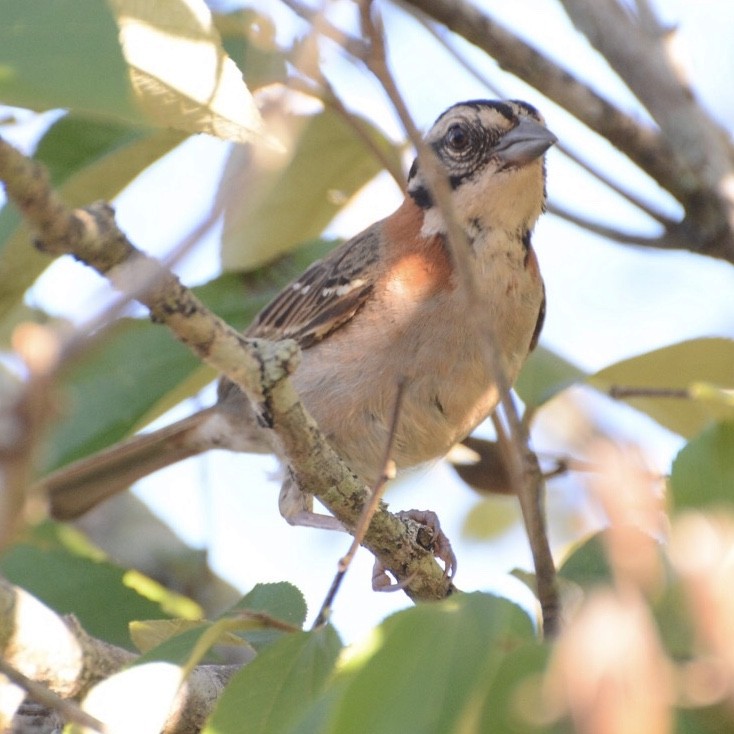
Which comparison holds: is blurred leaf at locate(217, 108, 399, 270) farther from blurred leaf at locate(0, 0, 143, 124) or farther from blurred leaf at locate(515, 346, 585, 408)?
blurred leaf at locate(0, 0, 143, 124)

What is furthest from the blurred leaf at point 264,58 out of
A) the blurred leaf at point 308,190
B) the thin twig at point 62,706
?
the thin twig at point 62,706

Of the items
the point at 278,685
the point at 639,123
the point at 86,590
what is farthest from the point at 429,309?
the point at 278,685

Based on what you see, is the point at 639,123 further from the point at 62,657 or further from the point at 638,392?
the point at 62,657

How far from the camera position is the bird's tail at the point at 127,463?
593 cm

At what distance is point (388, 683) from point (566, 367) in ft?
9.71

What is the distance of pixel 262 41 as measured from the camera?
9.71 ft

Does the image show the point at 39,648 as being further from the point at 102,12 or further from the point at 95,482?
the point at 95,482

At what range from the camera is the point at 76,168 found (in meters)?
4.32

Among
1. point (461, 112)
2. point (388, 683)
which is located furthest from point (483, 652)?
point (461, 112)

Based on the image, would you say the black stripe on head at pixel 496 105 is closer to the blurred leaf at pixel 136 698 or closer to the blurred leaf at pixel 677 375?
the blurred leaf at pixel 677 375

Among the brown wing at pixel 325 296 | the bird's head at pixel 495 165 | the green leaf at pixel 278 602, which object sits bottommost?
the green leaf at pixel 278 602

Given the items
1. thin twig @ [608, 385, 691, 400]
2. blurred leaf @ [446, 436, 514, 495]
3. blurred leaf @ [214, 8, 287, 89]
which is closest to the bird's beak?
blurred leaf @ [446, 436, 514, 495]

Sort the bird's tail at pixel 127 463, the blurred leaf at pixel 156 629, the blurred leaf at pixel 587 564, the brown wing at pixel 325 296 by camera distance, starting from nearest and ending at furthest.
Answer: the blurred leaf at pixel 587 564
the blurred leaf at pixel 156 629
the brown wing at pixel 325 296
the bird's tail at pixel 127 463

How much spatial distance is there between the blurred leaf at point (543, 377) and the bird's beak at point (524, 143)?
2.84ft
